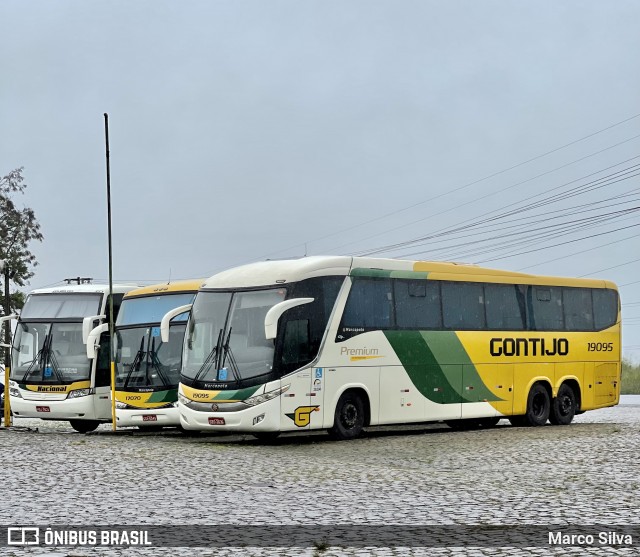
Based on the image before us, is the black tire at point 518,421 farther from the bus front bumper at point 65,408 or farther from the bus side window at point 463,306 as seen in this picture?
the bus front bumper at point 65,408

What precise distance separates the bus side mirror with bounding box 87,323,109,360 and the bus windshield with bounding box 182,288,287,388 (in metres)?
4.78

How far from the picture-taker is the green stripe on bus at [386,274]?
2570 centimetres

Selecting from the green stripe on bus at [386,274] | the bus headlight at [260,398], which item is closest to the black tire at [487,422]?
the green stripe on bus at [386,274]

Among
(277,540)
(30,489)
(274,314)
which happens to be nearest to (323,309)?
(274,314)

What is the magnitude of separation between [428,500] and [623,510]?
Result: 2062mm

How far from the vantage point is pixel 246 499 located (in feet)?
44.8

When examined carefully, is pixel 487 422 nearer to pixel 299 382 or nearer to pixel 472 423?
pixel 472 423

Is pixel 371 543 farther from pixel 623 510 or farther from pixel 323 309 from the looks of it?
pixel 323 309

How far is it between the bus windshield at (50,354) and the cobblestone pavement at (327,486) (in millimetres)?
5426

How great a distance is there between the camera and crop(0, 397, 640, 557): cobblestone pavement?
11.7m

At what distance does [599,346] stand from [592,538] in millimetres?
23268

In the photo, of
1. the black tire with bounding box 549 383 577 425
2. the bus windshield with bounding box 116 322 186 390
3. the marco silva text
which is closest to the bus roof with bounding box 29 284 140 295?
the bus windshield with bounding box 116 322 186 390

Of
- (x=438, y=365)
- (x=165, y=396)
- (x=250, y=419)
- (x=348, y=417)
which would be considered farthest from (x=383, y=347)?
(x=165, y=396)

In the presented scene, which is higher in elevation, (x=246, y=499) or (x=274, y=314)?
(x=274, y=314)
